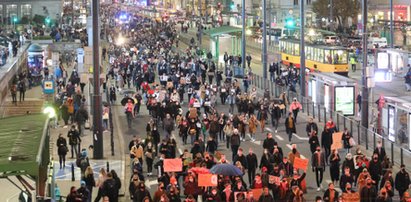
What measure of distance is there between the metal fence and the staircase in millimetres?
12547

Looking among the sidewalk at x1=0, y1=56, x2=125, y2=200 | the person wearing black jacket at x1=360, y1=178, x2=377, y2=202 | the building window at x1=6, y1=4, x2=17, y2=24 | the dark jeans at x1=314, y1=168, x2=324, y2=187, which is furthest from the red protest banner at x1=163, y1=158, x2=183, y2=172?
the building window at x1=6, y1=4, x2=17, y2=24

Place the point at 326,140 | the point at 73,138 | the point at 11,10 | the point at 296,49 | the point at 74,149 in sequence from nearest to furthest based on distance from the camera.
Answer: the point at 326,140 → the point at 73,138 → the point at 74,149 → the point at 296,49 → the point at 11,10

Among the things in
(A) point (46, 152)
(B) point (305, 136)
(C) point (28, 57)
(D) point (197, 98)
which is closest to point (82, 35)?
(C) point (28, 57)

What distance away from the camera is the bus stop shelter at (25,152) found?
15.3 metres

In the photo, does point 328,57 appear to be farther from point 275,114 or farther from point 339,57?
A: point 275,114

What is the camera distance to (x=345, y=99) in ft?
136

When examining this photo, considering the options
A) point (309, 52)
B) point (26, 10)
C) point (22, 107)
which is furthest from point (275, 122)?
point (26, 10)

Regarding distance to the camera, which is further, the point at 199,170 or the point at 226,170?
the point at 199,170

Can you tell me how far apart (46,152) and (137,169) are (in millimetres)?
7179

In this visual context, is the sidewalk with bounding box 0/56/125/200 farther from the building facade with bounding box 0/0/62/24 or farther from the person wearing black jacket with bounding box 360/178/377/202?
the building facade with bounding box 0/0/62/24

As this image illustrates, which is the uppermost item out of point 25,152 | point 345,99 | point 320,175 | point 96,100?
point 25,152

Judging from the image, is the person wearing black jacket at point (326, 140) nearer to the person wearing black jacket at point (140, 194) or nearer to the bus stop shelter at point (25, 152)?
the person wearing black jacket at point (140, 194)

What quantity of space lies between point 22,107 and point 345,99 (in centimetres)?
1659

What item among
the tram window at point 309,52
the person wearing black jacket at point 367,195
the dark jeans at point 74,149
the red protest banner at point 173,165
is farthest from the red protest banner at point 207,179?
the tram window at point 309,52
